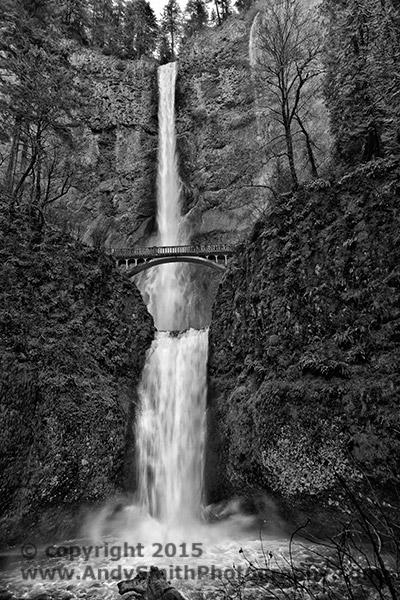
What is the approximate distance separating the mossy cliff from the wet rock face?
64.0 ft

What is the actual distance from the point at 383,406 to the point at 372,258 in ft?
12.6

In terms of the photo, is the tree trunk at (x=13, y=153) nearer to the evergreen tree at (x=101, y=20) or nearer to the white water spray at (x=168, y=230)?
the white water spray at (x=168, y=230)

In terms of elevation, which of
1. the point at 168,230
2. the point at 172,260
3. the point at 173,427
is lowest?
the point at 173,427

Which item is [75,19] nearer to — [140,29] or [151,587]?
[140,29]

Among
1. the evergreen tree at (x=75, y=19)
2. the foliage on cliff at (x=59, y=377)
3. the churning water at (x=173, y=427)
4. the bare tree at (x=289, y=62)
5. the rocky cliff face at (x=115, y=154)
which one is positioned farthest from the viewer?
the evergreen tree at (x=75, y=19)

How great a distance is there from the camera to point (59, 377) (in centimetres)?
1127

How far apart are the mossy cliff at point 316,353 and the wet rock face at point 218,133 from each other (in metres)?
19.5

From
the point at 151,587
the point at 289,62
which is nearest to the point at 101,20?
the point at 289,62

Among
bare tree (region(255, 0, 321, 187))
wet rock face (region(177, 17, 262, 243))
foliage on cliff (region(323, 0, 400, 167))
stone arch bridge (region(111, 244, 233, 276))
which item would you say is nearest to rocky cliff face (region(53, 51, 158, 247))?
wet rock face (region(177, 17, 262, 243))

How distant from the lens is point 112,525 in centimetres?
1027

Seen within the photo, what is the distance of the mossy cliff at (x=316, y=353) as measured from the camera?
332 inches

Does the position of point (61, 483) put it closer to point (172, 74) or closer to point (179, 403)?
point (179, 403)

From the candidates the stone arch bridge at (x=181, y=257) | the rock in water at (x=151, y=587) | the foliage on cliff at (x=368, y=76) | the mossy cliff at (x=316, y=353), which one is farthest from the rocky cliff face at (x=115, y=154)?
the rock in water at (x=151, y=587)

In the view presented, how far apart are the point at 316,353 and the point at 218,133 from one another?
106 ft
